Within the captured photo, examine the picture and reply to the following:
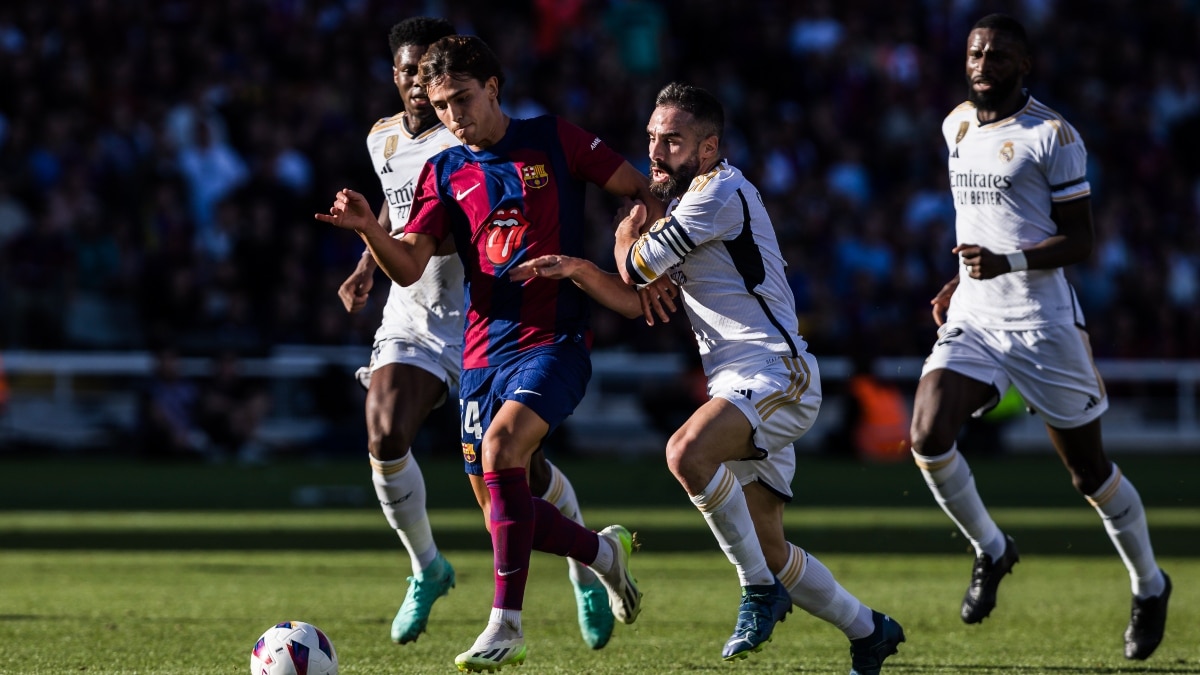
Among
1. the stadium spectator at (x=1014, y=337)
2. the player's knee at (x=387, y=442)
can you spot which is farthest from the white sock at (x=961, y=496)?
the player's knee at (x=387, y=442)

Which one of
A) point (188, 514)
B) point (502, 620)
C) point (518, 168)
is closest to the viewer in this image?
point (502, 620)

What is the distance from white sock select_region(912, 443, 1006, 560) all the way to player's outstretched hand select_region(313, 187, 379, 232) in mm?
2579

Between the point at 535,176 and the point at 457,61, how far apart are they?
1.74 feet

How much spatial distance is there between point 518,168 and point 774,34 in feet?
51.5

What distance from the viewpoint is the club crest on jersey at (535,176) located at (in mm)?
6207

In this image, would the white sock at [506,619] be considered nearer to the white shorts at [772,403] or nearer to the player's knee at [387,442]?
the white shorts at [772,403]

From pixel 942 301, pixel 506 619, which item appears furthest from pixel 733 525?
pixel 942 301

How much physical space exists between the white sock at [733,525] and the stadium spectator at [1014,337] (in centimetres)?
149

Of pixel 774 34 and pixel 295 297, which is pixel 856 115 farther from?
pixel 295 297

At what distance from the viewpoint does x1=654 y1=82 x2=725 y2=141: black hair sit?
5930 mm

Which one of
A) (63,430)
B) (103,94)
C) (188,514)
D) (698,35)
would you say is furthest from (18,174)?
(698,35)

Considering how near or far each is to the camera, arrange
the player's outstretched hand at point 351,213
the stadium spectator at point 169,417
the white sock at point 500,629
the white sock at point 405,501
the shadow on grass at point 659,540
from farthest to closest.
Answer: the stadium spectator at point 169,417 < the shadow on grass at point 659,540 < the white sock at point 405,501 < the player's outstretched hand at point 351,213 < the white sock at point 500,629

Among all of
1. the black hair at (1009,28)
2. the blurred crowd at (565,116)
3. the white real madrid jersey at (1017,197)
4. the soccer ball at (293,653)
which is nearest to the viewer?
the soccer ball at (293,653)

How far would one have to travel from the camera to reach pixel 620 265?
5941 mm
